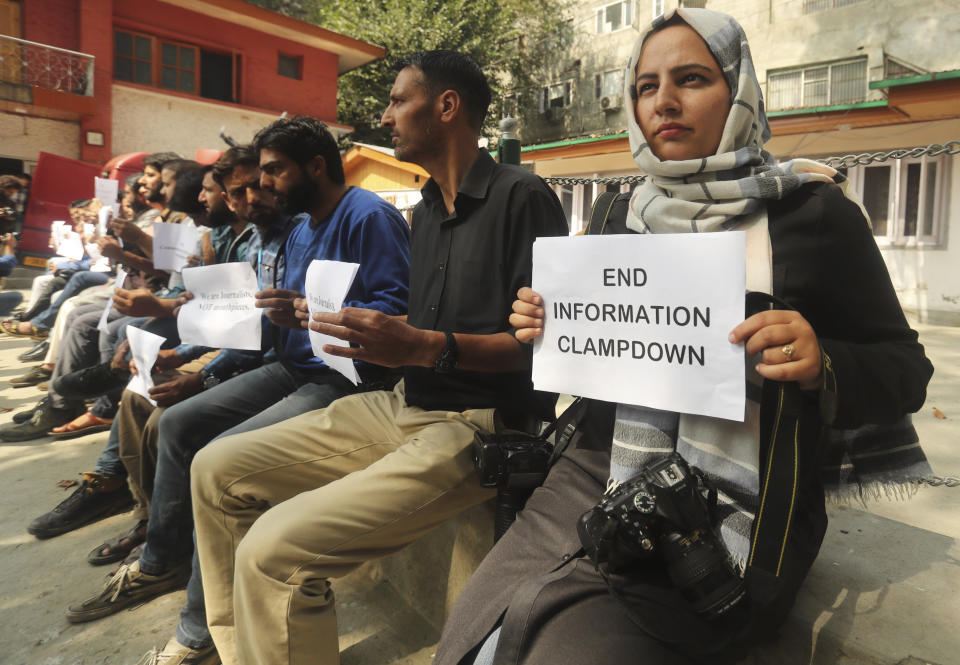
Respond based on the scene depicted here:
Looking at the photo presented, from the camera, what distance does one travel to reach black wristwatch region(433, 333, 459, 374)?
6.02 ft

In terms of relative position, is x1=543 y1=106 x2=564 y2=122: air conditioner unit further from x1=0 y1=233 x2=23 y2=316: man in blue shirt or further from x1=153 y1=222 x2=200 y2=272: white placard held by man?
x1=153 y1=222 x2=200 y2=272: white placard held by man

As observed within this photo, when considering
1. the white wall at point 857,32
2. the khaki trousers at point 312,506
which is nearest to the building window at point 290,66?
the white wall at point 857,32

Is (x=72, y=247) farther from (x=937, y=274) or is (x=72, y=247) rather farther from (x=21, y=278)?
(x=937, y=274)

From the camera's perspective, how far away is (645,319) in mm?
1321

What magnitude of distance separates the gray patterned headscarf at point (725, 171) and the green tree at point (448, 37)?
19.2 m

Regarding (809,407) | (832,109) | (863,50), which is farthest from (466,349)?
→ (863,50)

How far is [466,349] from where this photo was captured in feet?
6.14

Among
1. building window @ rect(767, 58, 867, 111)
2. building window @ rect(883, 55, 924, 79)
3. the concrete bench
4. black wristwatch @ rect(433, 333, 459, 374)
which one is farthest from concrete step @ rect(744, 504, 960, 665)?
building window @ rect(767, 58, 867, 111)

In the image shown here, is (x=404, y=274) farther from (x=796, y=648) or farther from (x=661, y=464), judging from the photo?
(x=796, y=648)

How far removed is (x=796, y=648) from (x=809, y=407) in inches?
23.7

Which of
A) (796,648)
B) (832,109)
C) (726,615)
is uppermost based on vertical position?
(832,109)

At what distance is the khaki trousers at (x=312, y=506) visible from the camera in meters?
1.69

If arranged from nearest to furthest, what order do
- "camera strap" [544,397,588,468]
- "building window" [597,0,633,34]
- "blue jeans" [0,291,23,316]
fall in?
"camera strap" [544,397,588,468]
"blue jeans" [0,291,23,316]
"building window" [597,0,633,34]

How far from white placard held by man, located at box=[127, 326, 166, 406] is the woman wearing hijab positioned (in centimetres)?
204
